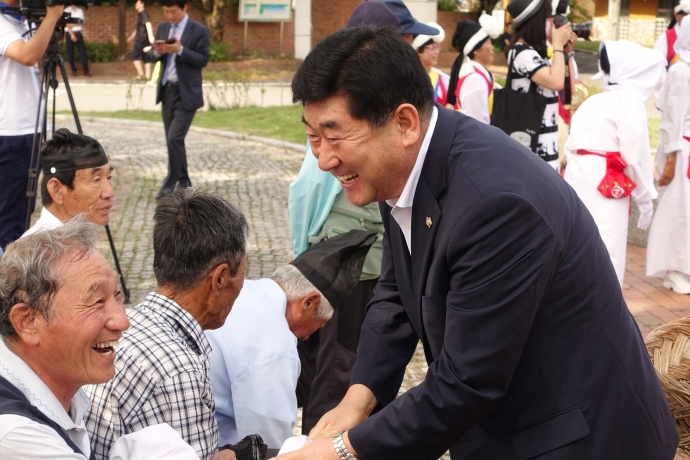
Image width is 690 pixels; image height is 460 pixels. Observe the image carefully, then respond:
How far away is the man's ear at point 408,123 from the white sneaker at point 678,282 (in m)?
5.07

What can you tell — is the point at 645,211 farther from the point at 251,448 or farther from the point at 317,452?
the point at 317,452

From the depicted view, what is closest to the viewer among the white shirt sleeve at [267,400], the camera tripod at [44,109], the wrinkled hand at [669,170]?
the white shirt sleeve at [267,400]

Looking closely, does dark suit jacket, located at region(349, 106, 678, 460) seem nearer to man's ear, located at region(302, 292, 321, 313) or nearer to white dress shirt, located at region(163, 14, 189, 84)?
man's ear, located at region(302, 292, 321, 313)

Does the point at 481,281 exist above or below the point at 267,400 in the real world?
above

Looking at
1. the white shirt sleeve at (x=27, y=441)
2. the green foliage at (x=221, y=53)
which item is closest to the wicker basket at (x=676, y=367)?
the white shirt sleeve at (x=27, y=441)

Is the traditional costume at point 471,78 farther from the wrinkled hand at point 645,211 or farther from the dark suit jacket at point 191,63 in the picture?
the dark suit jacket at point 191,63

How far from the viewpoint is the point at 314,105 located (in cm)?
180

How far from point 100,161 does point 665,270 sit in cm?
433

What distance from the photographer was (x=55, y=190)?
4312mm

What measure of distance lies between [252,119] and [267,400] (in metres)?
12.3

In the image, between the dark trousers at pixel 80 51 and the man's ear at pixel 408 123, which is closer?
the man's ear at pixel 408 123

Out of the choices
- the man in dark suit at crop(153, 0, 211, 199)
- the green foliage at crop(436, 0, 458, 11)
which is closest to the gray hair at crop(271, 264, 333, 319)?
the man in dark suit at crop(153, 0, 211, 199)

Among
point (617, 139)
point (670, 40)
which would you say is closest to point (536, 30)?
point (617, 139)

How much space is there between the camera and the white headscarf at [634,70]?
5238mm
